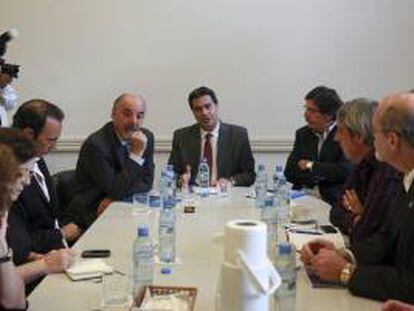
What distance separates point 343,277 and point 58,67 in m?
3.67

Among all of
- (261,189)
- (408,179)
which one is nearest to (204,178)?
(261,189)

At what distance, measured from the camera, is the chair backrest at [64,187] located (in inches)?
149

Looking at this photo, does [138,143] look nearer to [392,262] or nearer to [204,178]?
[204,178]

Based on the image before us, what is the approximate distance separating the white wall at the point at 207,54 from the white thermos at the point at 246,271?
11.9ft

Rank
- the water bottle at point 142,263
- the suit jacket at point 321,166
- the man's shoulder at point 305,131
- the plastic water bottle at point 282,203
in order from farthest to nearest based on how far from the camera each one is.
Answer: the man's shoulder at point 305,131, the suit jacket at point 321,166, the plastic water bottle at point 282,203, the water bottle at point 142,263

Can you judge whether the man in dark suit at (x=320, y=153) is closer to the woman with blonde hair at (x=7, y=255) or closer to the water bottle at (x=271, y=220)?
the water bottle at (x=271, y=220)

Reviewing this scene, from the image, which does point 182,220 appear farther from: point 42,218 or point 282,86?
point 282,86

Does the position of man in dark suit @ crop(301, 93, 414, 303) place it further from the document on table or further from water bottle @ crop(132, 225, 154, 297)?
water bottle @ crop(132, 225, 154, 297)

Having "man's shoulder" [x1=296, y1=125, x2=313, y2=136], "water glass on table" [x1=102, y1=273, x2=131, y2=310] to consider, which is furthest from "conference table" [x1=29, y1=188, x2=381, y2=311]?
"man's shoulder" [x1=296, y1=125, x2=313, y2=136]

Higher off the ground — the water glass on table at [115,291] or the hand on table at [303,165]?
the water glass on table at [115,291]

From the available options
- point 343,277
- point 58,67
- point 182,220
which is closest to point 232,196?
point 182,220

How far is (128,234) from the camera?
2.65 m

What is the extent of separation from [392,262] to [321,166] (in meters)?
1.90

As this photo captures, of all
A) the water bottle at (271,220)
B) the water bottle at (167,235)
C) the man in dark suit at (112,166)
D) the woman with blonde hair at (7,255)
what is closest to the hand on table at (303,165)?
the man in dark suit at (112,166)
